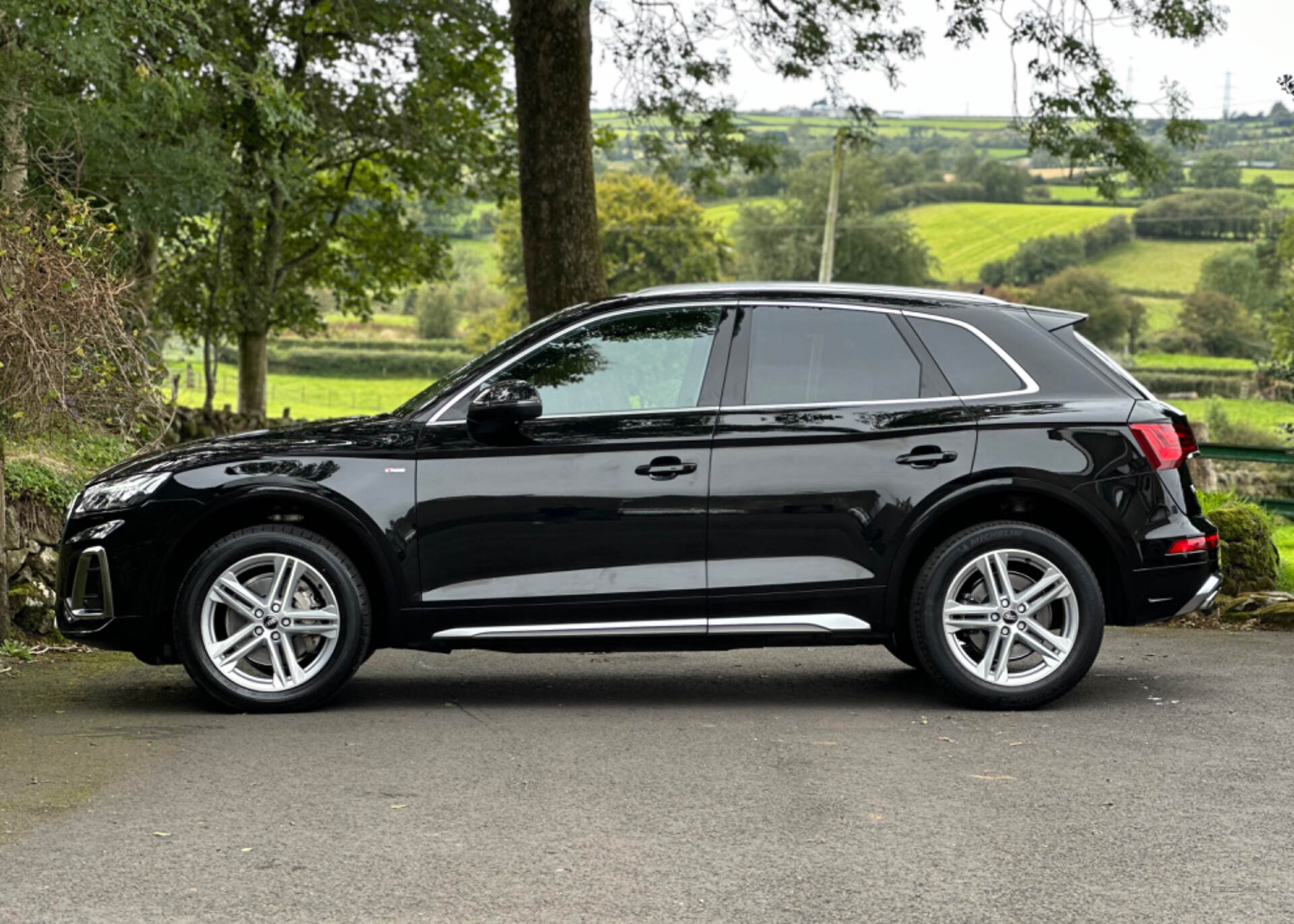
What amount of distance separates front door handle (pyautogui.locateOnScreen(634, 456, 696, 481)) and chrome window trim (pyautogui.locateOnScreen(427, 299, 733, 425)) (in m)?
0.24

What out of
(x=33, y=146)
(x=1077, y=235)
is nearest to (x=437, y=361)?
(x=1077, y=235)

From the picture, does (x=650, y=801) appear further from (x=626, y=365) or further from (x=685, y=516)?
(x=626, y=365)

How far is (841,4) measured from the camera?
17.8 metres

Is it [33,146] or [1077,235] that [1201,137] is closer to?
[33,146]

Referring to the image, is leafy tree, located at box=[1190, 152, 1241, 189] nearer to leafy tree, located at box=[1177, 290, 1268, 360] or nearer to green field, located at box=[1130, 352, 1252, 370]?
leafy tree, located at box=[1177, 290, 1268, 360]

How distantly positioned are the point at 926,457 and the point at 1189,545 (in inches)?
49.5

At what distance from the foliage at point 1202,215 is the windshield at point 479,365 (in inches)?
4575

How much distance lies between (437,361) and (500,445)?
308 ft

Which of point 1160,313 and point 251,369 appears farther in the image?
point 1160,313

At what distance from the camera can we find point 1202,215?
4712 inches

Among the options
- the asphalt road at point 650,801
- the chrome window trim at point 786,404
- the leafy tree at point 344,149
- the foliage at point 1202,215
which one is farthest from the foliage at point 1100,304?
the asphalt road at point 650,801

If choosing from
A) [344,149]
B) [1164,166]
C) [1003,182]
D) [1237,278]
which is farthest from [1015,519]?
[1003,182]

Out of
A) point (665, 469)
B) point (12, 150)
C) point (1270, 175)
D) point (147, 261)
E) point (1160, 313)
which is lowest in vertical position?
point (665, 469)

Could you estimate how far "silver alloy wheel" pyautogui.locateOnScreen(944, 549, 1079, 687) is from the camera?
278 inches
